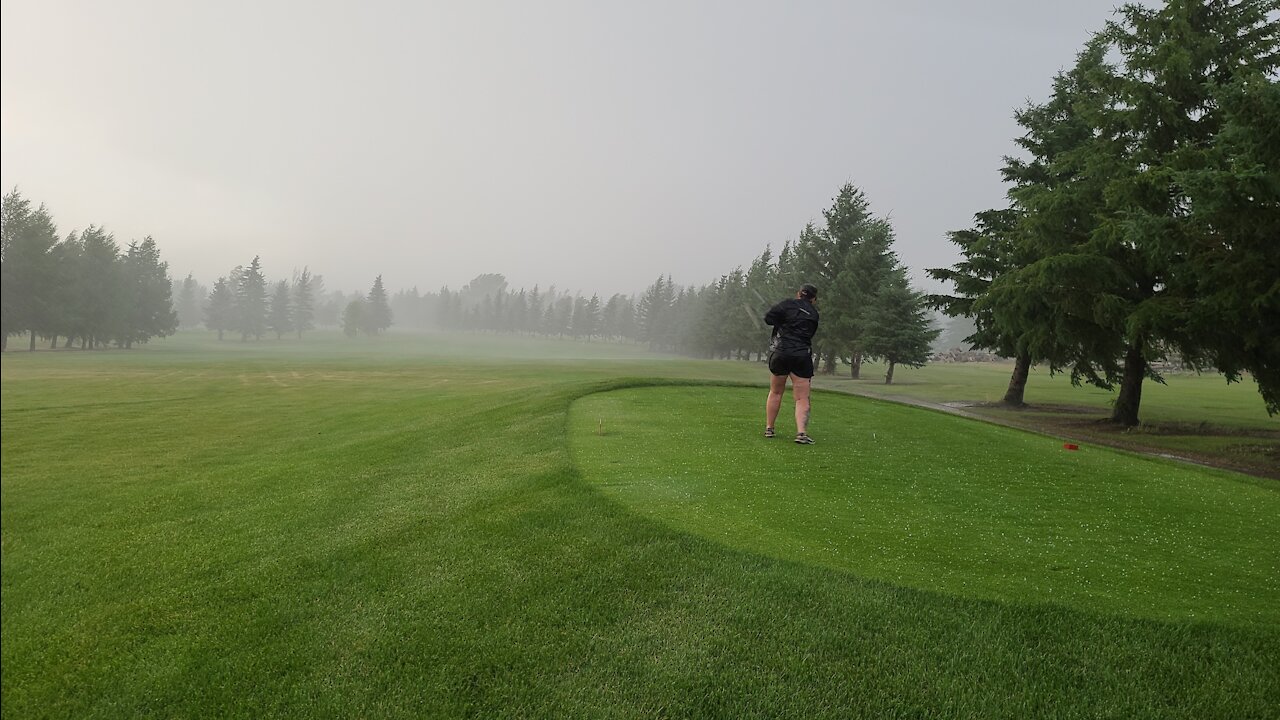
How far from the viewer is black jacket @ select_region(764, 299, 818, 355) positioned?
8.68 metres

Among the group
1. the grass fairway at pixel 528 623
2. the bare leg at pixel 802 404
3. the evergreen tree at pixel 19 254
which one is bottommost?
the grass fairway at pixel 528 623

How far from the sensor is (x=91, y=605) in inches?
138

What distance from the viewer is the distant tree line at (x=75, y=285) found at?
2205 mm

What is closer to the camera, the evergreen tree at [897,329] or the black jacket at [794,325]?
the black jacket at [794,325]

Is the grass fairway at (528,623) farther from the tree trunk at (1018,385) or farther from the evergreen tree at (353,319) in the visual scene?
the evergreen tree at (353,319)

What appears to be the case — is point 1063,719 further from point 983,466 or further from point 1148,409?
point 1148,409

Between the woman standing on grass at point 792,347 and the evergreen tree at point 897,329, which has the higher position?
the evergreen tree at point 897,329

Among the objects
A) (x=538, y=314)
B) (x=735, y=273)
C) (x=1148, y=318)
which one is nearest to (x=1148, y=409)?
(x=1148, y=318)

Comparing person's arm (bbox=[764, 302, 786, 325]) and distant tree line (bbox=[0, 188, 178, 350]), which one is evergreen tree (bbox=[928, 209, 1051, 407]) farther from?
distant tree line (bbox=[0, 188, 178, 350])

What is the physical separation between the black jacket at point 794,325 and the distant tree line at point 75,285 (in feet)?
23.6

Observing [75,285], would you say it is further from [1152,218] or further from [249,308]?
[249,308]

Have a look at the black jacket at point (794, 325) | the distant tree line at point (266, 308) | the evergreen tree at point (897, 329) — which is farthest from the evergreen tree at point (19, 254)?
the distant tree line at point (266, 308)

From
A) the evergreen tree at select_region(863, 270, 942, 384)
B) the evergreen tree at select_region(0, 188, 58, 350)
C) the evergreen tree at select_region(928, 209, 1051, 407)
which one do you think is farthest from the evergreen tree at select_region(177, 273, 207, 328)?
the evergreen tree at select_region(0, 188, 58, 350)

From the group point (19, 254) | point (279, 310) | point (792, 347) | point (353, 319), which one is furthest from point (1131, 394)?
point (353, 319)
